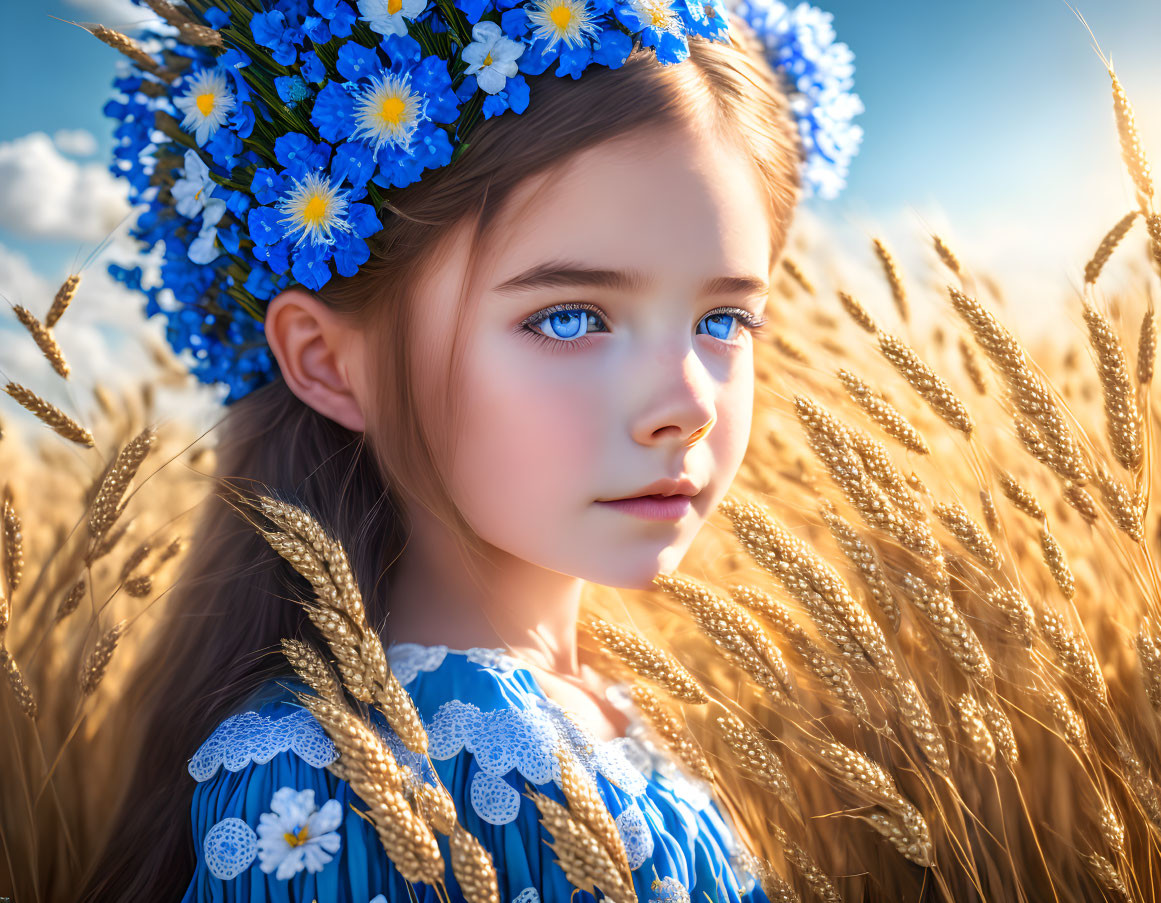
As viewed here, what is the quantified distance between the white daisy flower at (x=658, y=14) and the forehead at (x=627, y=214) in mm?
154

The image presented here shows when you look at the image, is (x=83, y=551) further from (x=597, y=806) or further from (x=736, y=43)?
(x=736, y=43)

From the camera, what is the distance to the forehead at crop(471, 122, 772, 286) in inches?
42.6

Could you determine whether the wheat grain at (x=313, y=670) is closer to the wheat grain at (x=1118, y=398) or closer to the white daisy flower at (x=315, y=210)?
the white daisy flower at (x=315, y=210)

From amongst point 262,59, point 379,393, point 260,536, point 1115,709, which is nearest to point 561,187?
point 379,393

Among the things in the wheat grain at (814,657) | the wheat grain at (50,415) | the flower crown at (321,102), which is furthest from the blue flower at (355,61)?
the wheat grain at (814,657)

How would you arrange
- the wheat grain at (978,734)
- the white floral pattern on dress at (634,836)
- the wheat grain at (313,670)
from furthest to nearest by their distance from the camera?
the white floral pattern on dress at (634,836), the wheat grain at (978,734), the wheat grain at (313,670)

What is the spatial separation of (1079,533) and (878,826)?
0.83 m

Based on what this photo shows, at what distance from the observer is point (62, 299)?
137 cm

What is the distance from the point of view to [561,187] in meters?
1.10

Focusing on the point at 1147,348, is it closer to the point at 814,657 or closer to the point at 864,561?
the point at 864,561

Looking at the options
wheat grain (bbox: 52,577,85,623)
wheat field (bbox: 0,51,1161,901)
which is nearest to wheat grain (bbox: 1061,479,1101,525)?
wheat field (bbox: 0,51,1161,901)

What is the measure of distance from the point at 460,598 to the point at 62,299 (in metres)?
0.82

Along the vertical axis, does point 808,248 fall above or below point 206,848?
above

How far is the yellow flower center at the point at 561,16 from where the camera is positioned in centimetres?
113
